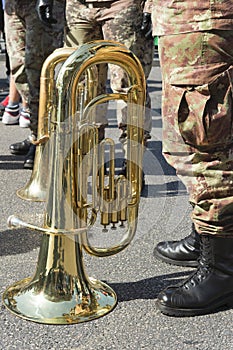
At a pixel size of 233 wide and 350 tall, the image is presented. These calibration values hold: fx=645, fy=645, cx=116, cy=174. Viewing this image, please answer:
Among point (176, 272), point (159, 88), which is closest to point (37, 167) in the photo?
point (176, 272)

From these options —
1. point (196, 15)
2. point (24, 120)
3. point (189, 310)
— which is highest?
point (24, 120)

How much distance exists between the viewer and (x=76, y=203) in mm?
2318

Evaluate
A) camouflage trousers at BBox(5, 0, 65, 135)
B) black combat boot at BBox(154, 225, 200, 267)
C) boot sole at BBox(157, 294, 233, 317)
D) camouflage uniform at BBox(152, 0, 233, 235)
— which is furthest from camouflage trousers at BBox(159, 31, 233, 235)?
camouflage trousers at BBox(5, 0, 65, 135)

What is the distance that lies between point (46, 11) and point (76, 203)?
5.67 ft

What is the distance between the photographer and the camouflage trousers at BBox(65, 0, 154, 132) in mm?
3471

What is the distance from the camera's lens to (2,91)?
7465mm

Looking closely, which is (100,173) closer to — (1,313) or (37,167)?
(1,313)

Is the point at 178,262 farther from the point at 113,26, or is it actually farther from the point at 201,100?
the point at 113,26

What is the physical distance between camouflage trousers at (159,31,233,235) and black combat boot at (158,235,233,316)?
69 millimetres

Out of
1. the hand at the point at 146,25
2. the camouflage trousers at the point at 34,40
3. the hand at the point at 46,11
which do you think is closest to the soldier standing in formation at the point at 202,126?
the hand at the point at 146,25

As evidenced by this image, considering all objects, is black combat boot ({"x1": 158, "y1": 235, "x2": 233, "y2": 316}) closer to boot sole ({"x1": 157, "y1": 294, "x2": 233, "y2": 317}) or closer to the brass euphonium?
boot sole ({"x1": 157, "y1": 294, "x2": 233, "y2": 317})

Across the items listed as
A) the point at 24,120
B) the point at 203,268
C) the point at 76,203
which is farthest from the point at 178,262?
the point at 24,120

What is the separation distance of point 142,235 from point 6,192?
101 centimetres

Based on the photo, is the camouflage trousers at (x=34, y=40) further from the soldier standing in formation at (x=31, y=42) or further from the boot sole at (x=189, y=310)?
the boot sole at (x=189, y=310)
